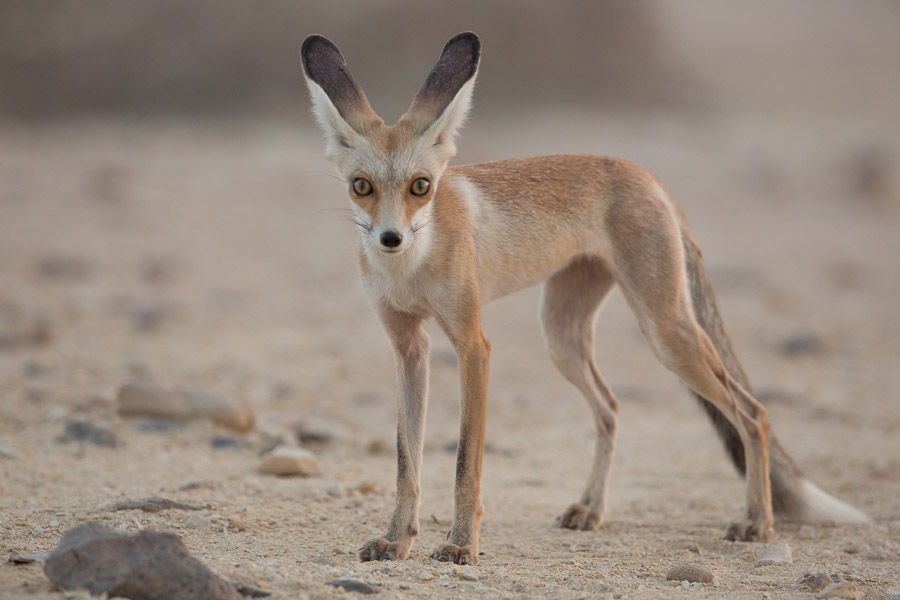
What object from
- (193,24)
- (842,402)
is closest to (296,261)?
(842,402)

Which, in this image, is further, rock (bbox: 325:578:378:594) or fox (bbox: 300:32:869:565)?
fox (bbox: 300:32:869:565)

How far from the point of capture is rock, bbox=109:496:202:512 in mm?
4918

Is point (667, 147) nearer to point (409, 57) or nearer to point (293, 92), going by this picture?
Result: point (409, 57)

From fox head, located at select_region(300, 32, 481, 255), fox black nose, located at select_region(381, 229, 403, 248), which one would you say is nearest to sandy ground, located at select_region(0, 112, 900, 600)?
fox black nose, located at select_region(381, 229, 403, 248)

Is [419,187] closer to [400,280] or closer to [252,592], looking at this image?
[400,280]

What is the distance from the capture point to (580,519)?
5.68 meters

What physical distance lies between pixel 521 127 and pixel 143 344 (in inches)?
504

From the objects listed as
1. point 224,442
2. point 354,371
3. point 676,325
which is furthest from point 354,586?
point 354,371

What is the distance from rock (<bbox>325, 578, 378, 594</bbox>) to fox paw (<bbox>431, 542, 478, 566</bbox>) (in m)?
0.68

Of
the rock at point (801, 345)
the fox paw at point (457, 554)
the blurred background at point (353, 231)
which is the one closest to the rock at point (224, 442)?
Result: the blurred background at point (353, 231)

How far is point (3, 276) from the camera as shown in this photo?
38.1 ft

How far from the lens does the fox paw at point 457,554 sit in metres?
4.49

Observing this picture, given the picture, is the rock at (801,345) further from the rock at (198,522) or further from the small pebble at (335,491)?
the rock at (198,522)

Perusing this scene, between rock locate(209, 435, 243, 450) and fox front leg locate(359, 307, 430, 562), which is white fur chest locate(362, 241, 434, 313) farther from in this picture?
rock locate(209, 435, 243, 450)
